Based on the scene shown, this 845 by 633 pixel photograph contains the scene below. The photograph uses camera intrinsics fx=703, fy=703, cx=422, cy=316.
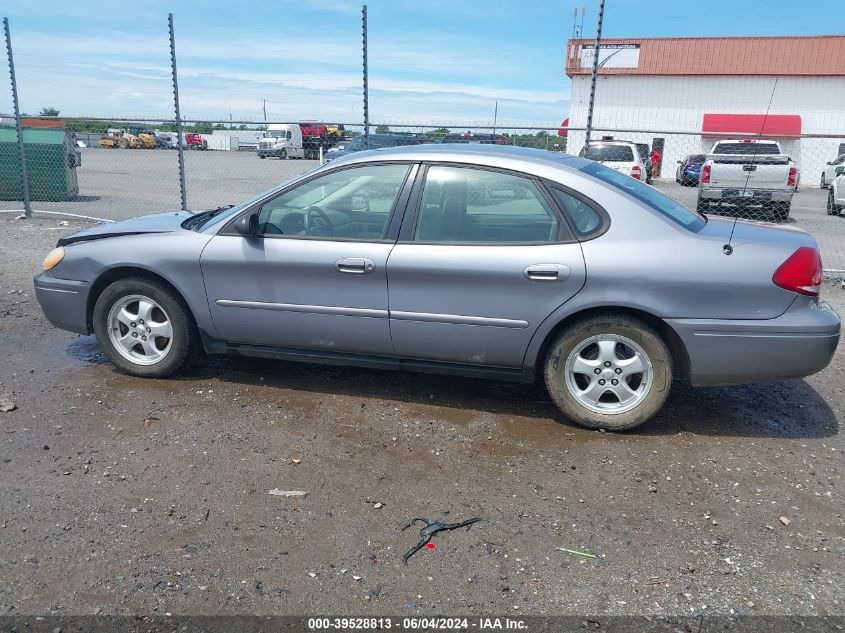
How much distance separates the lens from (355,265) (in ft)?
14.2

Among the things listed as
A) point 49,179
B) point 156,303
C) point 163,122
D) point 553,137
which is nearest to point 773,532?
point 156,303

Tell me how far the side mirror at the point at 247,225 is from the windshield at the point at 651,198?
2105mm

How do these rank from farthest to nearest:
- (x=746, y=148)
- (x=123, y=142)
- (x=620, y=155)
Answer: (x=123, y=142), (x=620, y=155), (x=746, y=148)

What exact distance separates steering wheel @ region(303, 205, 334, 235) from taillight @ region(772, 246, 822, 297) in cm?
266

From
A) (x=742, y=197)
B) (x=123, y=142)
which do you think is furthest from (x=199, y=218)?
(x=123, y=142)

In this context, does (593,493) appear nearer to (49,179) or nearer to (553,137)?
(553,137)

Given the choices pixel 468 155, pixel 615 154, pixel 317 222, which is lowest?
pixel 317 222

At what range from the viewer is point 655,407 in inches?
163

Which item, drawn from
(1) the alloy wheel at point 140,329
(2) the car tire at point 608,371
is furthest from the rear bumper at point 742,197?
(1) the alloy wheel at point 140,329

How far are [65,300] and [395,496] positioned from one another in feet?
9.74

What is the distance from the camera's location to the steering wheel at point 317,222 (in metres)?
4.54

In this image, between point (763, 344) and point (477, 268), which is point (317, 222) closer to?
point (477, 268)

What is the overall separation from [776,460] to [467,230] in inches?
86.7

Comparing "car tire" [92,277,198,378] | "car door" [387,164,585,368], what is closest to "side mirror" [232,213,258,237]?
"car tire" [92,277,198,378]
